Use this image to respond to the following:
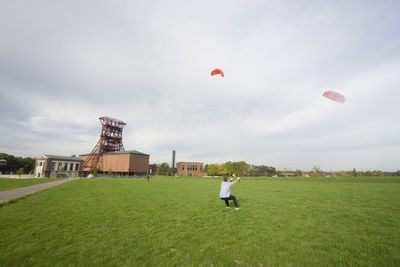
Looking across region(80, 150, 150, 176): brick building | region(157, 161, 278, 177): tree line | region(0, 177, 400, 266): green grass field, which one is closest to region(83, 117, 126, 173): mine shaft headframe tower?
region(80, 150, 150, 176): brick building

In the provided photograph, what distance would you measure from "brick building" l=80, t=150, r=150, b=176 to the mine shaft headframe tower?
1988 millimetres

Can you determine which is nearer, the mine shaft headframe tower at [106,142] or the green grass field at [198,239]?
the green grass field at [198,239]

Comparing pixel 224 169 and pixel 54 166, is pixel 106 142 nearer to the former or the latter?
pixel 54 166

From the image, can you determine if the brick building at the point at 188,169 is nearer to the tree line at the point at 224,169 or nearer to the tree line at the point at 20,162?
the tree line at the point at 224,169

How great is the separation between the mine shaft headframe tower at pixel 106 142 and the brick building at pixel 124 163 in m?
1.99

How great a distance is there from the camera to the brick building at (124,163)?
73.9m

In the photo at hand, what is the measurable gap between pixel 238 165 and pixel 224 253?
102 m

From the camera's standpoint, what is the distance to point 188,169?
110 m

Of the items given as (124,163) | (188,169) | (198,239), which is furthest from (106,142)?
(198,239)

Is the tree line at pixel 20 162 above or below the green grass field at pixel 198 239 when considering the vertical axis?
above

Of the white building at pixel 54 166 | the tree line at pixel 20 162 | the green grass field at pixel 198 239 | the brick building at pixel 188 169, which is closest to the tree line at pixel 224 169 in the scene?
the brick building at pixel 188 169

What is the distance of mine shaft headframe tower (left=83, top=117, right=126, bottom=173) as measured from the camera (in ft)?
260

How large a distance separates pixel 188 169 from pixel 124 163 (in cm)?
4401

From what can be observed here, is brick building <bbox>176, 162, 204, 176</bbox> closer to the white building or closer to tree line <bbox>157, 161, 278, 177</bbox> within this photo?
tree line <bbox>157, 161, 278, 177</bbox>
